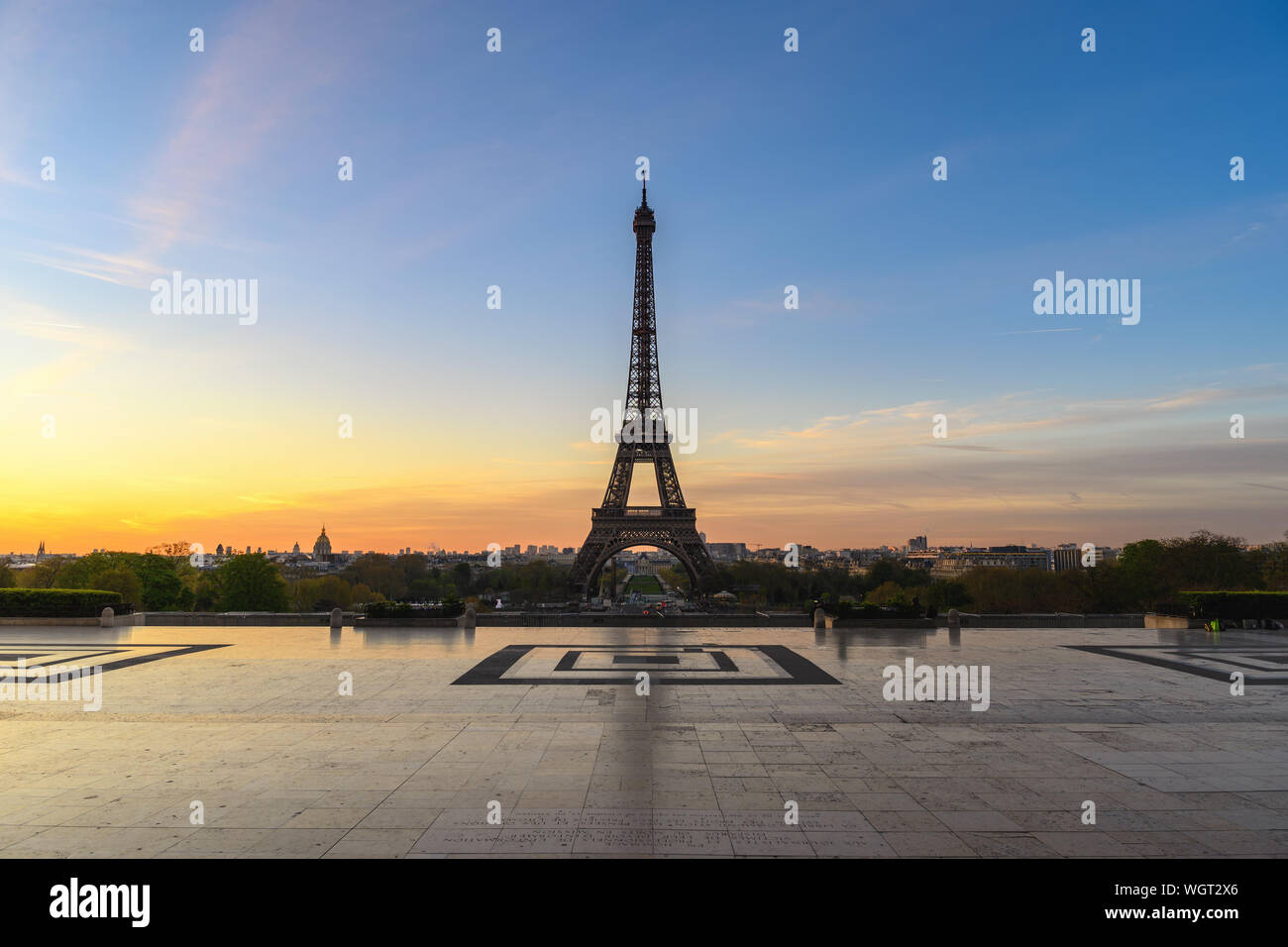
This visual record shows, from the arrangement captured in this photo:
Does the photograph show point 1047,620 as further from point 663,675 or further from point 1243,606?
point 663,675

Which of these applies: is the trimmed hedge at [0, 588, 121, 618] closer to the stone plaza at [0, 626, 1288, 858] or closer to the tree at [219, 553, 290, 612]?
the stone plaza at [0, 626, 1288, 858]

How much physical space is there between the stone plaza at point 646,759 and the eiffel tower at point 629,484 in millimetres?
35069

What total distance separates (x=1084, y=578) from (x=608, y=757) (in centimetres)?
5387

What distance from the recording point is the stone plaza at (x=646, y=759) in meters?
7.44

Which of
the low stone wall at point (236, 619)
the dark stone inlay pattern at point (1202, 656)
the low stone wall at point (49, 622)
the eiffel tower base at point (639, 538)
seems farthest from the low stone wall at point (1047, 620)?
the low stone wall at point (49, 622)

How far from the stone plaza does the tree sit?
3506 centimetres

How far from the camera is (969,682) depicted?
1606 cm

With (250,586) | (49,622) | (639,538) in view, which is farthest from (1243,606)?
(250,586)

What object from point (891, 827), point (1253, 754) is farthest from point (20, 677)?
point (1253, 754)

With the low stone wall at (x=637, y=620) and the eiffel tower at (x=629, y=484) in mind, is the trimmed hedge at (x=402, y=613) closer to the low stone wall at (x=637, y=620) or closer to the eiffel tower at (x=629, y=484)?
the low stone wall at (x=637, y=620)

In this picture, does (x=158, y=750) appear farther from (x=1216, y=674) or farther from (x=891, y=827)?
(x=1216, y=674)

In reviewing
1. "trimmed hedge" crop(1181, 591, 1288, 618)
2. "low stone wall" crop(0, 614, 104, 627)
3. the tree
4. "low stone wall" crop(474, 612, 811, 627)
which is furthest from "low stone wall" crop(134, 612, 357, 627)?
"trimmed hedge" crop(1181, 591, 1288, 618)

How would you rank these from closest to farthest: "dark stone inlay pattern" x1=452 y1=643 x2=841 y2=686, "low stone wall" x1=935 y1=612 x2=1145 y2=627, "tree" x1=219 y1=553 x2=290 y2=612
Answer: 1. "dark stone inlay pattern" x1=452 y1=643 x2=841 y2=686
2. "low stone wall" x1=935 y1=612 x2=1145 y2=627
3. "tree" x1=219 y1=553 x2=290 y2=612

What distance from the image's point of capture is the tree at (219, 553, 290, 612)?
5228 cm
